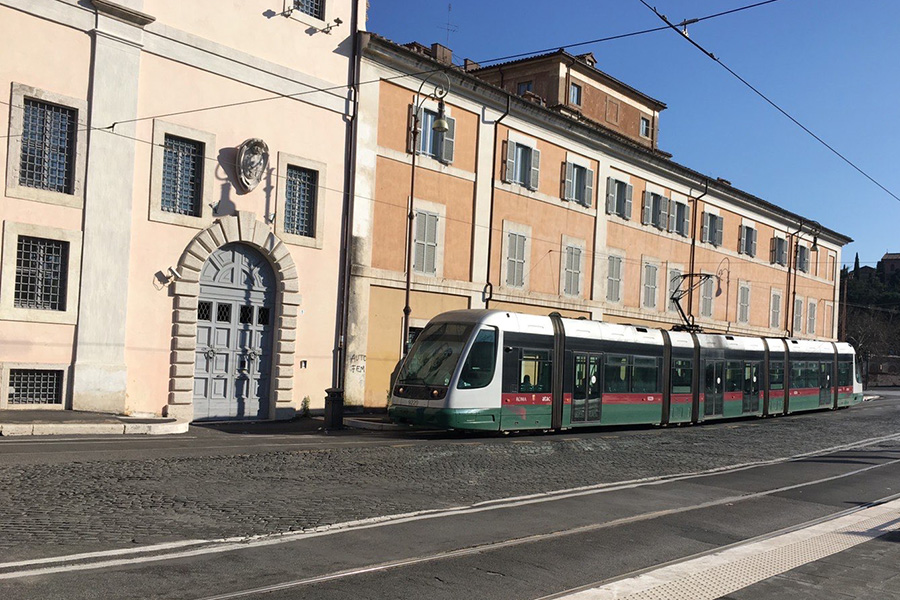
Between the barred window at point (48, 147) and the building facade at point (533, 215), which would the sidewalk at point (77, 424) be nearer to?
the barred window at point (48, 147)

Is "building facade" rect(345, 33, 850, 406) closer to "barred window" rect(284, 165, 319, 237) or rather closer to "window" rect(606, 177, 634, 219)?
"window" rect(606, 177, 634, 219)

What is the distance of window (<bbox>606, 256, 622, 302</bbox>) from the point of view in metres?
34.9

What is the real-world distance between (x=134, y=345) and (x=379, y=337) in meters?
7.37

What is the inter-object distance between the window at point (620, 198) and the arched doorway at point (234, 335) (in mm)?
16402

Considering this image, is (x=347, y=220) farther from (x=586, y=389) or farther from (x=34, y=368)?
(x=34, y=368)

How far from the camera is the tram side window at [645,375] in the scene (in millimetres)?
24219

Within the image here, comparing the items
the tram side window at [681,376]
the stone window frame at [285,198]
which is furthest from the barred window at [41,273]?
the tram side window at [681,376]

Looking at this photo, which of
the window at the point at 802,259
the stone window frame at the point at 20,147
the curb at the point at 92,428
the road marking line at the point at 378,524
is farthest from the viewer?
the window at the point at 802,259

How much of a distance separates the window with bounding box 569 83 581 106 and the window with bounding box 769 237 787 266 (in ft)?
46.2

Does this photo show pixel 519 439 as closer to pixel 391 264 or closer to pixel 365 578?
pixel 391 264

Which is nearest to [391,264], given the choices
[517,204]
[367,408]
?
[367,408]

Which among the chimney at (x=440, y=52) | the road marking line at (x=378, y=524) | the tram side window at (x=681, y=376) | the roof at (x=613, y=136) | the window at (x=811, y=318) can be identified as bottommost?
the road marking line at (x=378, y=524)

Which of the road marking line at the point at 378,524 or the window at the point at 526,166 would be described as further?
the window at the point at 526,166

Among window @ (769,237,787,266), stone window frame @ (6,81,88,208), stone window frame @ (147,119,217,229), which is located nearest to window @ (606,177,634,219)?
window @ (769,237,787,266)
